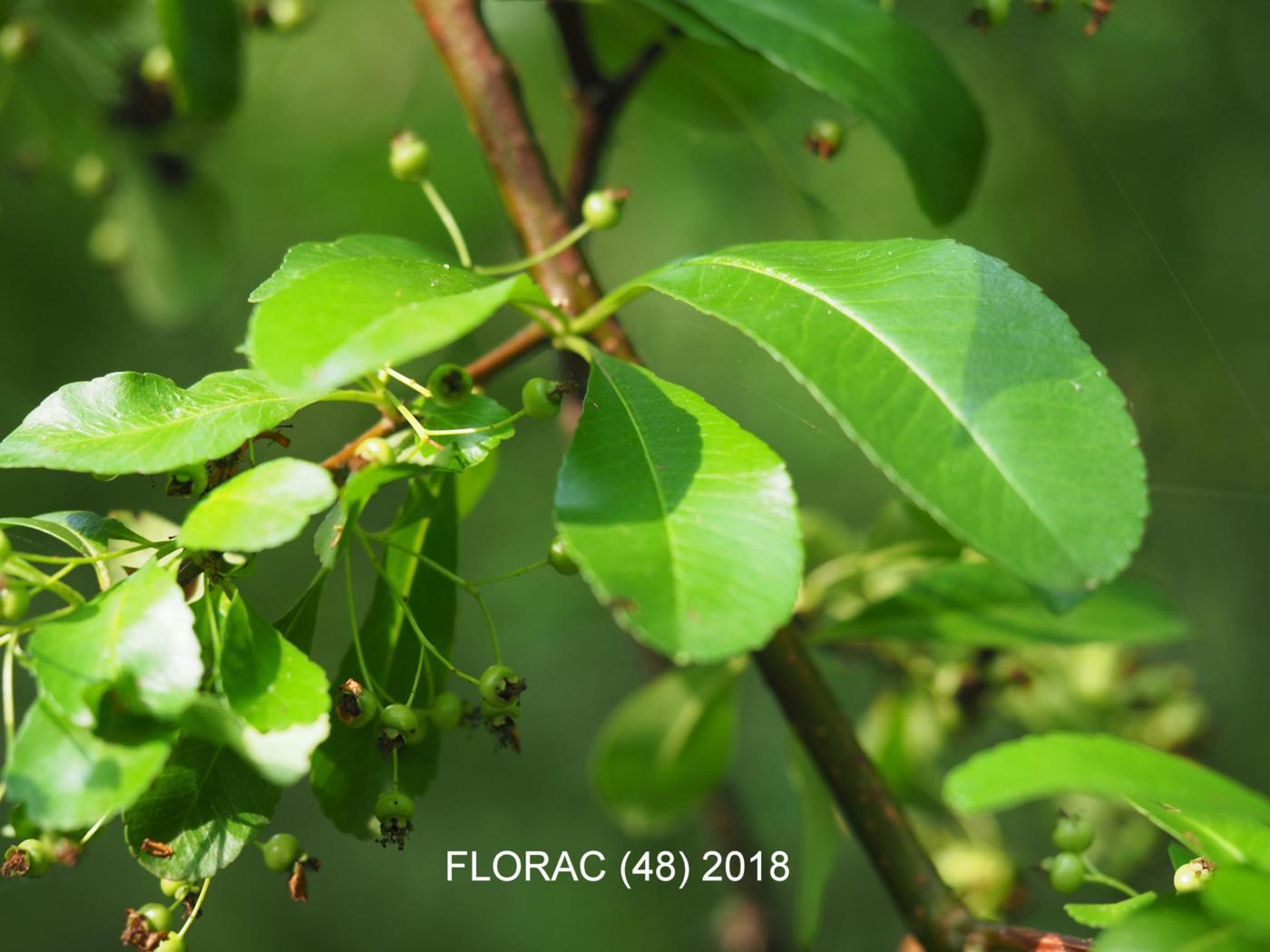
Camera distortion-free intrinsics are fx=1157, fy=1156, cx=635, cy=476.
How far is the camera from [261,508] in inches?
24.8

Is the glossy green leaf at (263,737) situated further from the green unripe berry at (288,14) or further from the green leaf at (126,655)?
the green unripe berry at (288,14)

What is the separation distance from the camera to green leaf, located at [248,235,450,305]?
0.76m

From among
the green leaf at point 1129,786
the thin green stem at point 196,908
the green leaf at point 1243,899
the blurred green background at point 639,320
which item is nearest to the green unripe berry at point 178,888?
the thin green stem at point 196,908

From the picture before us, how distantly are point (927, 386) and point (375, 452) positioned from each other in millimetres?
351

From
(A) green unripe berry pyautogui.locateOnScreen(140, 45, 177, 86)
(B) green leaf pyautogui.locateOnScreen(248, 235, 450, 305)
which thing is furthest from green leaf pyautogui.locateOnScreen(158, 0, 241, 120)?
(B) green leaf pyautogui.locateOnScreen(248, 235, 450, 305)

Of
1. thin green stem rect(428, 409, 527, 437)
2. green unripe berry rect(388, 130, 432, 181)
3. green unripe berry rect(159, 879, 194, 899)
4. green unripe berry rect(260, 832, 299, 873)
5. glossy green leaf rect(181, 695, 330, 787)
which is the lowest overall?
green unripe berry rect(260, 832, 299, 873)

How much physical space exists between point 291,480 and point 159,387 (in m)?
0.17

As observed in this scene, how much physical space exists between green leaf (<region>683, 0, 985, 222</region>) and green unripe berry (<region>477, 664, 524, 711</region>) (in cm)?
57

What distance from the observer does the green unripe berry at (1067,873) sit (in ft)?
3.22

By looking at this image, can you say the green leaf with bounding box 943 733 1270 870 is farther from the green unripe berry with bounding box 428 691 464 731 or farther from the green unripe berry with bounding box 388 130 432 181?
the green unripe berry with bounding box 388 130 432 181

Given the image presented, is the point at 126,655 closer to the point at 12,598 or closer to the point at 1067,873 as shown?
the point at 12,598

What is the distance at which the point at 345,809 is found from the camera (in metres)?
0.87

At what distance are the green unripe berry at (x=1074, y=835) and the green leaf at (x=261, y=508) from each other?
739 mm

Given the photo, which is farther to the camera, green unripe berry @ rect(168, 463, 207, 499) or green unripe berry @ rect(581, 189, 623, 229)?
green unripe berry @ rect(581, 189, 623, 229)
